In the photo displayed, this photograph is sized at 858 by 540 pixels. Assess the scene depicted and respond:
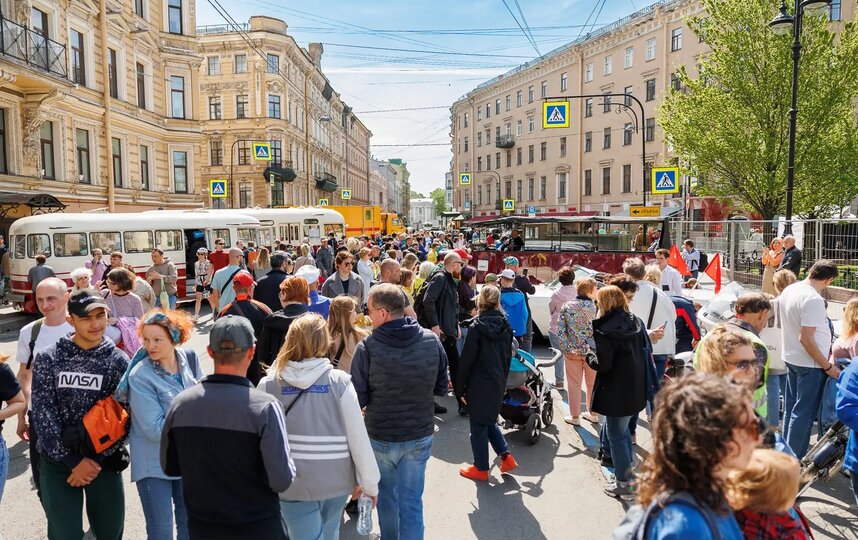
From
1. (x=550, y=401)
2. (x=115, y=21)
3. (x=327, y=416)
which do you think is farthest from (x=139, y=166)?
(x=327, y=416)

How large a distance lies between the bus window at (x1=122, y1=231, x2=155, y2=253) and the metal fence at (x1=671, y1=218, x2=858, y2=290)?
16863 millimetres

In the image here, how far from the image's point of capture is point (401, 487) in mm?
3783

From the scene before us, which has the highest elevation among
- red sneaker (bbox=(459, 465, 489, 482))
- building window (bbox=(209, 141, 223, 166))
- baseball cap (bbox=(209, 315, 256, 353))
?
building window (bbox=(209, 141, 223, 166))

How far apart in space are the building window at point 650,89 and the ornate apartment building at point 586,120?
0.23 ft

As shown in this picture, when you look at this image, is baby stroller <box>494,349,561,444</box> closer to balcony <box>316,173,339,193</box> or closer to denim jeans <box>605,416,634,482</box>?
denim jeans <box>605,416,634,482</box>

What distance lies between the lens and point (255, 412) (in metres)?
2.46

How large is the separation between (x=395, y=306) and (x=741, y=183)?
22.2m

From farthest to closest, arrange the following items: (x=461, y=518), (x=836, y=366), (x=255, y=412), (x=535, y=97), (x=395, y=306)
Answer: (x=535, y=97) < (x=836, y=366) < (x=461, y=518) < (x=395, y=306) < (x=255, y=412)

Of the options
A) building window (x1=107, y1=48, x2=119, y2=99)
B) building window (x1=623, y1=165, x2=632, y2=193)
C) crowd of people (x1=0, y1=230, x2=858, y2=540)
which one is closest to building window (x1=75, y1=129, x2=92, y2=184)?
building window (x1=107, y1=48, x2=119, y2=99)

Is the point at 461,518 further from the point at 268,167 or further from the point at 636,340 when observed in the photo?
the point at 268,167

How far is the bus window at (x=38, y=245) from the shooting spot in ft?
47.5

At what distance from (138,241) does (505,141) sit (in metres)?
48.0

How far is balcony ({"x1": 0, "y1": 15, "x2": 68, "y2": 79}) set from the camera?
1706 centimetres

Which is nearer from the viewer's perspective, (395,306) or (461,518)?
(395,306)
